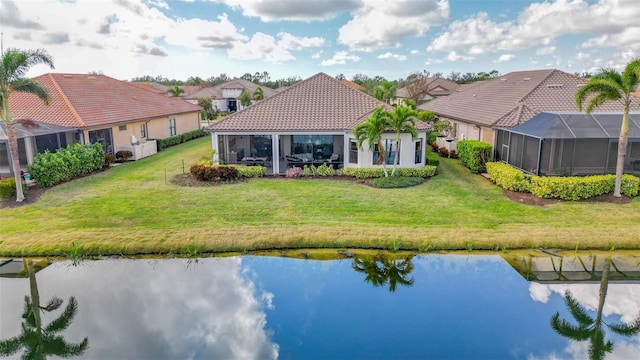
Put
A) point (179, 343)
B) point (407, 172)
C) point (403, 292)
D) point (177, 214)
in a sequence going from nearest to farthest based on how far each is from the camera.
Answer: point (179, 343) < point (403, 292) < point (177, 214) < point (407, 172)

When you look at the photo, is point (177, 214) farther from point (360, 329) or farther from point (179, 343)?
point (360, 329)

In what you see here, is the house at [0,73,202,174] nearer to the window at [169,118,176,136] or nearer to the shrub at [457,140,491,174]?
the window at [169,118,176,136]

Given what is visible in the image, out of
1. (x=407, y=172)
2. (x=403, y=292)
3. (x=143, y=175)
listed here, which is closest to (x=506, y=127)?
(x=407, y=172)

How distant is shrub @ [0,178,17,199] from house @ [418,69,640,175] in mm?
21577

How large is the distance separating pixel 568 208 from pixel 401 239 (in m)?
7.24

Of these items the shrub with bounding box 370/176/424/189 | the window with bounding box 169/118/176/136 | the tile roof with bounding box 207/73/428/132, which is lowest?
the shrub with bounding box 370/176/424/189

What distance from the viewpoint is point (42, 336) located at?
9.01 m

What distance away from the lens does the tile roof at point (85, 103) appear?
23916mm

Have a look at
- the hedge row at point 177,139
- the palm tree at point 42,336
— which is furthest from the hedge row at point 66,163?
the palm tree at point 42,336

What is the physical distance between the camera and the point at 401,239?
1326cm

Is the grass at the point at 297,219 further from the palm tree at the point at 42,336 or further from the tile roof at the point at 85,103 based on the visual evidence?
the tile roof at the point at 85,103

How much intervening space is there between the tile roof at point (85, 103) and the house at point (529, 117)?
21018 mm

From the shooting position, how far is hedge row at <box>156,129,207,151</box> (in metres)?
31.7

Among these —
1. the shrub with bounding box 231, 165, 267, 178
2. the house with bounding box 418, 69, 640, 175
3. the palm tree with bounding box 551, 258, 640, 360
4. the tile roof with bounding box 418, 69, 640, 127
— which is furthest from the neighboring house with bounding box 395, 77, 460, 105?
the palm tree with bounding box 551, 258, 640, 360
